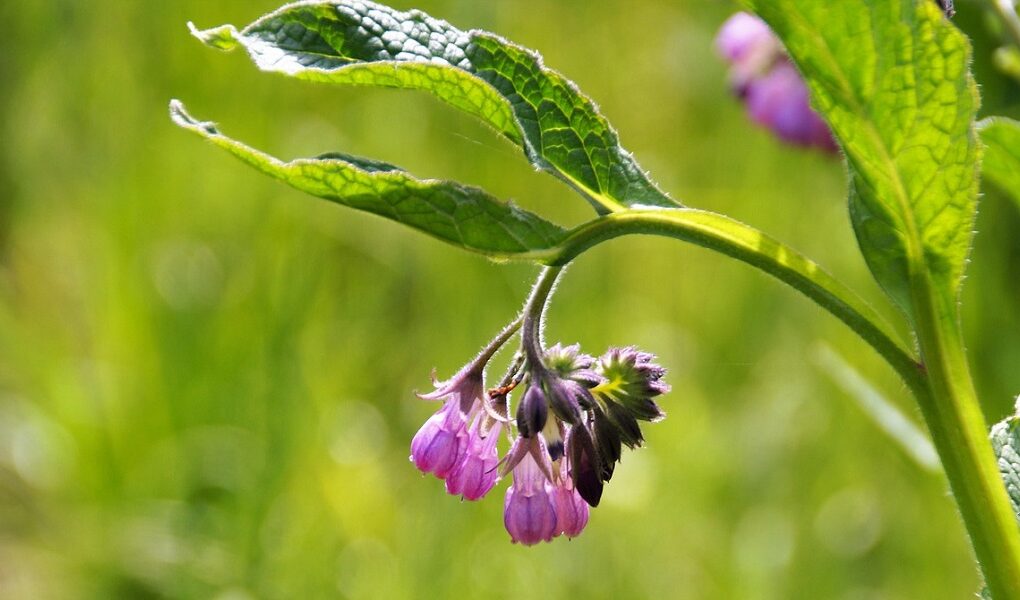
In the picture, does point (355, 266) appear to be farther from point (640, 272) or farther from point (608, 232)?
point (608, 232)

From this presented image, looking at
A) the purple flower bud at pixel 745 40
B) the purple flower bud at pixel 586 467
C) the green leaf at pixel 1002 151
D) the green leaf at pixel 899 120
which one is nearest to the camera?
the green leaf at pixel 899 120

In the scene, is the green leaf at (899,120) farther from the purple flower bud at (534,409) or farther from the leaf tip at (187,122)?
the leaf tip at (187,122)

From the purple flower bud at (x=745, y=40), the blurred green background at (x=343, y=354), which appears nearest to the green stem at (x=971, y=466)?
the purple flower bud at (x=745, y=40)

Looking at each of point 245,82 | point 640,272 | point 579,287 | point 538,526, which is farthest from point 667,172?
point 538,526

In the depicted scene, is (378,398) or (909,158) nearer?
(909,158)

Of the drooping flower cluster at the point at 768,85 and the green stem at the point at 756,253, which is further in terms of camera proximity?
the drooping flower cluster at the point at 768,85

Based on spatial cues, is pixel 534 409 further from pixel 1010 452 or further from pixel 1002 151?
pixel 1002 151
